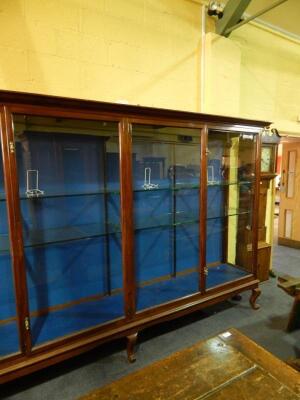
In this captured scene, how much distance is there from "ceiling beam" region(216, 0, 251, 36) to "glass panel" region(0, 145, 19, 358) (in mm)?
2471

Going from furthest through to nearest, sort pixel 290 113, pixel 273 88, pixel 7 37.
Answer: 1. pixel 290 113
2. pixel 273 88
3. pixel 7 37

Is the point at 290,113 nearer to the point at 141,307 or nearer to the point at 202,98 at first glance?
the point at 202,98

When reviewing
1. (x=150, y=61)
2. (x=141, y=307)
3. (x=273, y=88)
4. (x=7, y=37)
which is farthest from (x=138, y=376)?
(x=273, y=88)

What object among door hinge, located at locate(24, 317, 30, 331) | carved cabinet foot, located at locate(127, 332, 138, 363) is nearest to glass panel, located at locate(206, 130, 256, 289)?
carved cabinet foot, located at locate(127, 332, 138, 363)

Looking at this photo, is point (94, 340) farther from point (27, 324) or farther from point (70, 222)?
point (70, 222)

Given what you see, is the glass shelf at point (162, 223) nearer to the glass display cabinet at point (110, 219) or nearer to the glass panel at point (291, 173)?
the glass display cabinet at point (110, 219)

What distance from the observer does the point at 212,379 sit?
1.06 metres

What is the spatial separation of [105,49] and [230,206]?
199 cm

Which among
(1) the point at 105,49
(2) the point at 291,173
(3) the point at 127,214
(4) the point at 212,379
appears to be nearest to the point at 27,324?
(3) the point at 127,214

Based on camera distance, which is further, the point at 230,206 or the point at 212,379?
the point at 230,206

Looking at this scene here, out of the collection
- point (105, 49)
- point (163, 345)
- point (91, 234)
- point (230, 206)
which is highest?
point (105, 49)

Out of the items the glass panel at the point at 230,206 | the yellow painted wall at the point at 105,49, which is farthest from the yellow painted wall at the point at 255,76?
the glass panel at the point at 230,206

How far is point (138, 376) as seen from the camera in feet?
3.57

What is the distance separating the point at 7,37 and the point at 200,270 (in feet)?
7.73
